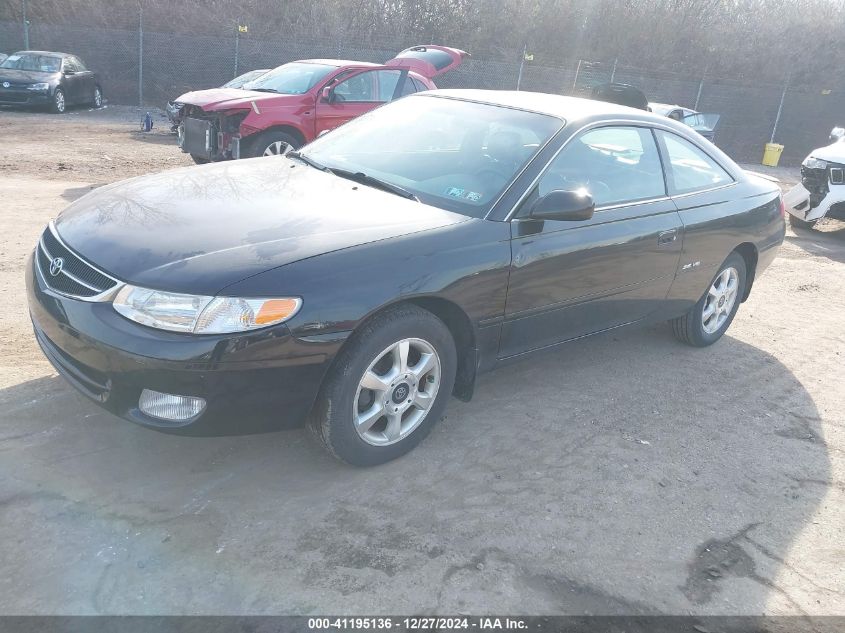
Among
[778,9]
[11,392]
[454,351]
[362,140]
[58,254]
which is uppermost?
[778,9]

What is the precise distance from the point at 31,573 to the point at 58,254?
138cm

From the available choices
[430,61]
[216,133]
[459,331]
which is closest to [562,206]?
[459,331]

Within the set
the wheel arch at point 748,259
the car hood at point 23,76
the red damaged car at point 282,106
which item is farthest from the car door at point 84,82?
the wheel arch at point 748,259

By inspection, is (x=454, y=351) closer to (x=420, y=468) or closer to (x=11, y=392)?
(x=420, y=468)

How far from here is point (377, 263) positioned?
309cm

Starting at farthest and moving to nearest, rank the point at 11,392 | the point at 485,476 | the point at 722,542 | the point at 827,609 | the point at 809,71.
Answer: the point at 809,71, the point at 11,392, the point at 485,476, the point at 722,542, the point at 827,609

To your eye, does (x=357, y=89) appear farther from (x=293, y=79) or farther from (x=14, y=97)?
(x=14, y=97)

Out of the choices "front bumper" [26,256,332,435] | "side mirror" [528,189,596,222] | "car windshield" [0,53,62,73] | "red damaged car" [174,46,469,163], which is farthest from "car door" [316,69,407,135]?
"car windshield" [0,53,62,73]

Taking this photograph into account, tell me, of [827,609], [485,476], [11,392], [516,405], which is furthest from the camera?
[516,405]

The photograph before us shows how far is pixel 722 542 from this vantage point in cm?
315

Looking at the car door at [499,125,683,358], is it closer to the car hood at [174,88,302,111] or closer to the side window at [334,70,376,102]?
the car hood at [174,88,302,111]

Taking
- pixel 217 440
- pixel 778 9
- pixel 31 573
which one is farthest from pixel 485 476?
pixel 778 9

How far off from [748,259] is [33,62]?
1621 cm

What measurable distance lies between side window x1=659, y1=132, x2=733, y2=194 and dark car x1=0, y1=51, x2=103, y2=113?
1527 centimetres
